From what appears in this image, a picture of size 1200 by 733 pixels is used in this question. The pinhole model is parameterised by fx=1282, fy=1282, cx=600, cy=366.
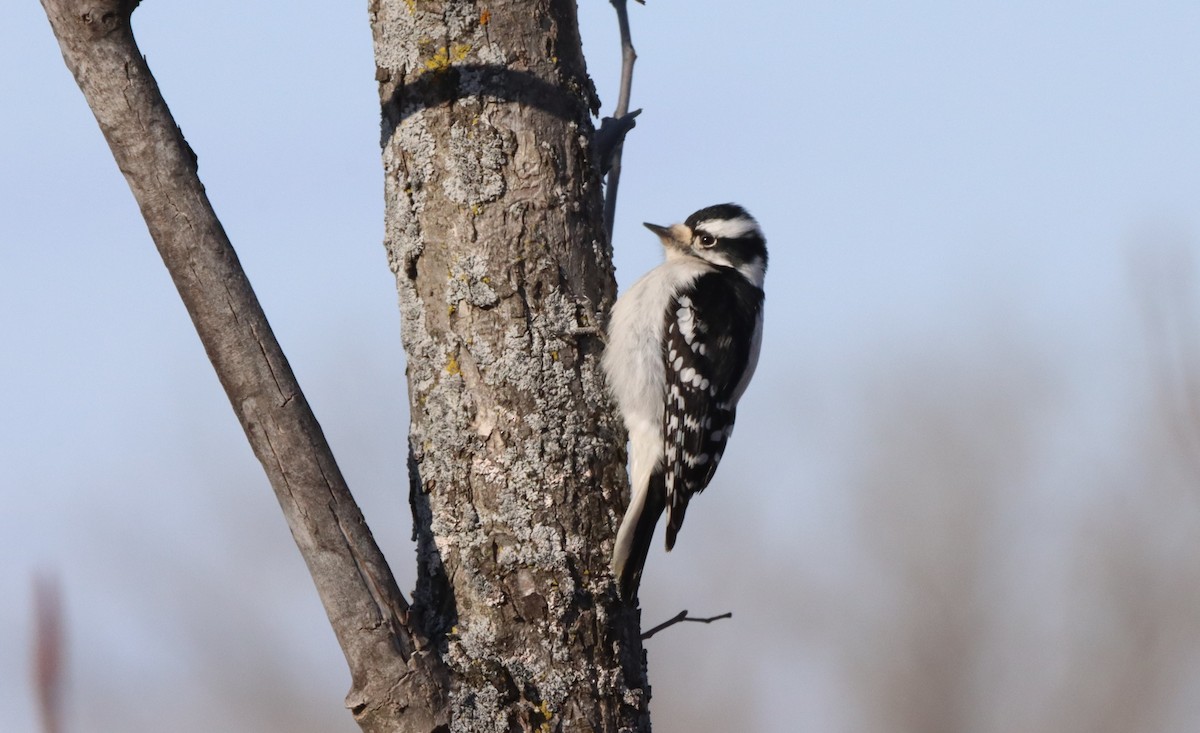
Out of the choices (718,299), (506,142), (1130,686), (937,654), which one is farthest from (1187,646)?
(506,142)

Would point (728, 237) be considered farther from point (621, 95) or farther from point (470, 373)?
point (470, 373)

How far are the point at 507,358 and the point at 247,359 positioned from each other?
694 millimetres

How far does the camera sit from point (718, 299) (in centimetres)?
431

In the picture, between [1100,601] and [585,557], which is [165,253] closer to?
[585,557]

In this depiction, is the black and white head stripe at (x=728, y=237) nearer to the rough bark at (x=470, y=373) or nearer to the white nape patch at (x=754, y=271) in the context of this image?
the white nape patch at (x=754, y=271)

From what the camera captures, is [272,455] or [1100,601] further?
[1100,601]

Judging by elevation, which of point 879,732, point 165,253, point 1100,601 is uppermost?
point 165,253

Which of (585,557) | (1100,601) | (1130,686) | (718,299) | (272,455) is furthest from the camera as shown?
(1100,601)

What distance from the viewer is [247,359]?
8.43 ft

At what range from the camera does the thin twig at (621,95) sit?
3.59m

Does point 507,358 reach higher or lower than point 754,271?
lower

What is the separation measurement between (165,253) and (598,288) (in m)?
1.16

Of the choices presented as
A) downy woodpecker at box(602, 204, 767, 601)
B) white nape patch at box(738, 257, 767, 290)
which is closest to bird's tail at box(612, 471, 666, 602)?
downy woodpecker at box(602, 204, 767, 601)

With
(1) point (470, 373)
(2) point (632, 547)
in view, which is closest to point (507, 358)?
(1) point (470, 373)
